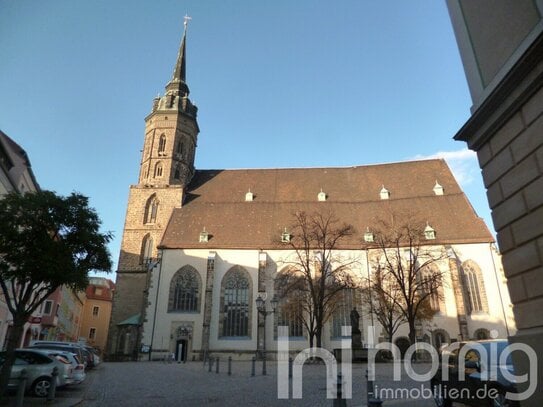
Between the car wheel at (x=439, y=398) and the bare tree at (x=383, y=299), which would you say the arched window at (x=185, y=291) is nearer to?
the bare tree at (x=383, y=299)

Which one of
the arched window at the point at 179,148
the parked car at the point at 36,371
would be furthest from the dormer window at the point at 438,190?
the parked car at the point at 36,371

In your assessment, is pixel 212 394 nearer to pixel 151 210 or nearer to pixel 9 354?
pixel 9 354

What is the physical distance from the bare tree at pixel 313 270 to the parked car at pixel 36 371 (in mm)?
17183

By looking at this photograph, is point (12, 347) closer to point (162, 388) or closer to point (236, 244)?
point (162, 388)

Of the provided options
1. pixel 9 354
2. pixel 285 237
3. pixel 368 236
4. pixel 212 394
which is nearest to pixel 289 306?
pixel 285 237

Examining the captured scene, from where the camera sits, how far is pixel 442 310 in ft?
103

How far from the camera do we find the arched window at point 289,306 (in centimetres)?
3075

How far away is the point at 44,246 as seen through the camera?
11.4 metres

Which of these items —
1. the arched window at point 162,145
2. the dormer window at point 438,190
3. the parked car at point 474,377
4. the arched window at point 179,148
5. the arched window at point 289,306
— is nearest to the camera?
the parked car at point 474,377

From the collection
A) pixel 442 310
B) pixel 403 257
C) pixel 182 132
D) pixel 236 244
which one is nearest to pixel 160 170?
pixel 182 132

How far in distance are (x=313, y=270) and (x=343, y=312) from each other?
4392mm

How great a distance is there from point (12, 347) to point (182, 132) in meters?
35.7

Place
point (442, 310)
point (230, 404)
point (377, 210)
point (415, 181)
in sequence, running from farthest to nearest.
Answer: point (415, 181)
point (377, 210)
point (442, 310)
point (230, 404)

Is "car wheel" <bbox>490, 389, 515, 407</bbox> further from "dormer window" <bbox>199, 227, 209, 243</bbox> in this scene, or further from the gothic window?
"dormer window" <bbox>199, 227, 209, 243</bbox>
